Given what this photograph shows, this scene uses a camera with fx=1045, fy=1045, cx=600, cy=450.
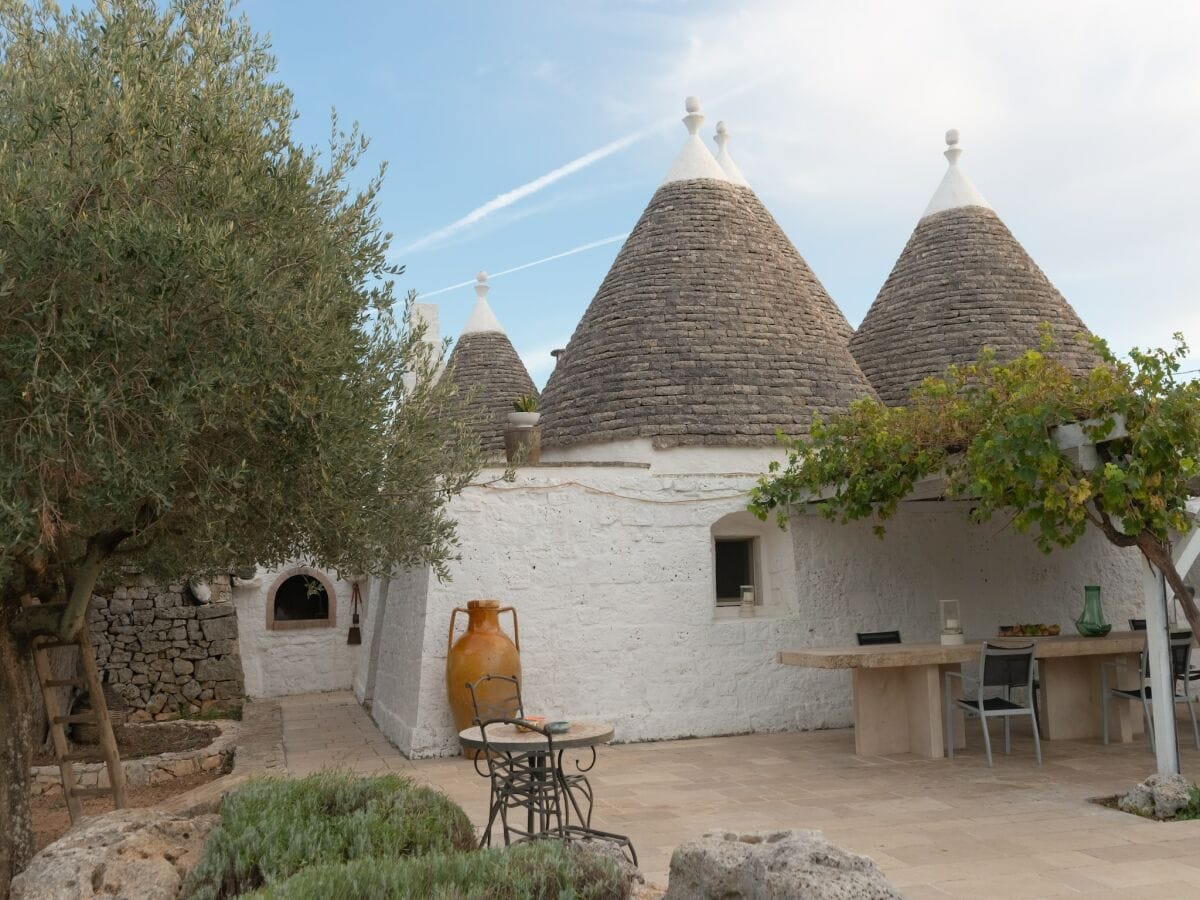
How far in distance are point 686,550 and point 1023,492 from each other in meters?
3.80

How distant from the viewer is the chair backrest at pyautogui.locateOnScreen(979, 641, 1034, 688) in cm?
781

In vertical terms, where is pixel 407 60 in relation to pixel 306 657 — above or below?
above

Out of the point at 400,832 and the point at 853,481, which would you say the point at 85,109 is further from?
the point at 853,481

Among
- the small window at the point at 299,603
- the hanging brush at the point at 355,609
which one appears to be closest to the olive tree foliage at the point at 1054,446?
the hanging brush at the point at 355,609

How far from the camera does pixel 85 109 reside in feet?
15.3

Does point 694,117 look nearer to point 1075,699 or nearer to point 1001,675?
point 1075,699

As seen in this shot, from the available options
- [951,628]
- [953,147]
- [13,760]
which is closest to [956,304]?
[953,147]

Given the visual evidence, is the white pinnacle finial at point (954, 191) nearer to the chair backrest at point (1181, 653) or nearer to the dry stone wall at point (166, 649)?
the chair backrest at point (1181, 653)

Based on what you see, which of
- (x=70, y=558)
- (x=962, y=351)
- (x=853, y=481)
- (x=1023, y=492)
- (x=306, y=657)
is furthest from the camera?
(x=306, y=657)

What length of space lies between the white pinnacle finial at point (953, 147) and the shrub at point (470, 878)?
13.4 metres

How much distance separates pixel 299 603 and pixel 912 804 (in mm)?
12463

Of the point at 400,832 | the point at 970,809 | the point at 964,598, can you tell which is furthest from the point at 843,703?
the point at 400,832

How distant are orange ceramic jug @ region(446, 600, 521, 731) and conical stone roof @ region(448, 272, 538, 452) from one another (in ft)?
20.8

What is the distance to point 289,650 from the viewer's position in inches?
648
